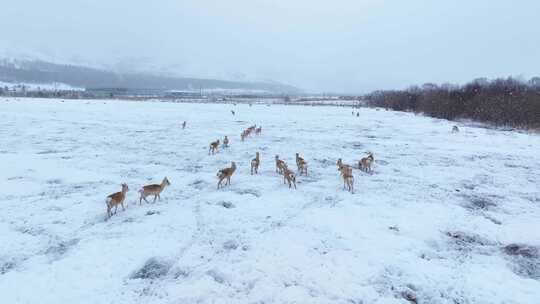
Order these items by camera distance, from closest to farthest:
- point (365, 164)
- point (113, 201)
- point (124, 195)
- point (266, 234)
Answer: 1. point (266, 234)
2. point (113, 201)
3. point (124, 195)
4. point (365, 164)

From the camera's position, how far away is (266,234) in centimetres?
898

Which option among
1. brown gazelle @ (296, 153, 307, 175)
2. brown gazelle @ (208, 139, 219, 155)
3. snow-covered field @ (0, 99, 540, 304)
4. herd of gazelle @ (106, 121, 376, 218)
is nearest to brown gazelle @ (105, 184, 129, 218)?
herd of gazelle @ (106, 121, 376, 218)

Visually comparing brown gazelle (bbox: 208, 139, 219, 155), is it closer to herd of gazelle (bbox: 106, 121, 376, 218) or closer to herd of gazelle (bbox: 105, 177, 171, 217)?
herd of gazelle (bbox: 106, 121, 376, 218)

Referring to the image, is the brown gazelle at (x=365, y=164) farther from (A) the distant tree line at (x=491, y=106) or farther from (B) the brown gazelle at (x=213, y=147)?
(A) the distant tree line at (x=491, y=106)

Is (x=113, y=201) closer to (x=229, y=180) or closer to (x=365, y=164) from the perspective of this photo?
(x=229, y=180)

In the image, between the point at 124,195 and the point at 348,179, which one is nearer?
the point at 124,195

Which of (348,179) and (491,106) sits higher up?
(491,106)

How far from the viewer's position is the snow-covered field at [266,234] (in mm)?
6734

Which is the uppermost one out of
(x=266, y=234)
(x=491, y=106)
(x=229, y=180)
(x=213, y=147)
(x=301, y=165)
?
(x=491, y=106)

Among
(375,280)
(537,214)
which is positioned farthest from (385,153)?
(375,280)

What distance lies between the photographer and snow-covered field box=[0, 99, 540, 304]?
22.1 ft

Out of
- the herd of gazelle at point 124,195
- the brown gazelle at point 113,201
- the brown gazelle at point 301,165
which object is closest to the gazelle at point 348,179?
the brown gazelle at point 301,165

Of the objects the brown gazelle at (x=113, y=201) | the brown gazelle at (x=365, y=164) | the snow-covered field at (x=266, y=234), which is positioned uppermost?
the brown gazelle at (x=365, y=164)

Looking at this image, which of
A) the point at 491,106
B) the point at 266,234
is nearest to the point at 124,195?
the point at 266,234
